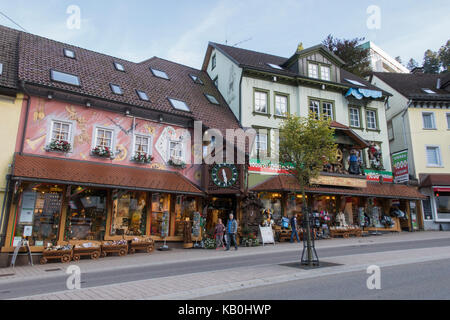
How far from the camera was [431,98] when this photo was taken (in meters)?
26.2

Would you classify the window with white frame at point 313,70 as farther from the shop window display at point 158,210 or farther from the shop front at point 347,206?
the shop window display at point 158,210

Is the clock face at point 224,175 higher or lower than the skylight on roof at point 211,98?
lower

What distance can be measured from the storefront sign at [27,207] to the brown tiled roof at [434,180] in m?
26.0

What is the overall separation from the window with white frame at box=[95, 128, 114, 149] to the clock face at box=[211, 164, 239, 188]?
5.64 metres

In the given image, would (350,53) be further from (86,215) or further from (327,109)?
(86,215)

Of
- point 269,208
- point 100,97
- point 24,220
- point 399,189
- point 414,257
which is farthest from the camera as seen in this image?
point 399,189

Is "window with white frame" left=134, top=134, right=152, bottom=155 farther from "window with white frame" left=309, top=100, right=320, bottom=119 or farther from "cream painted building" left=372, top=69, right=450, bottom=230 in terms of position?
"cream painted building" left=372, top=69, right=450, bottom=230

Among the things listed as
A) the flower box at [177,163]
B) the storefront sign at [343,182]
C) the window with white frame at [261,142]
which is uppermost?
the window with white frame at [261,142]

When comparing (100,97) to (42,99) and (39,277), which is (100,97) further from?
(39,277)

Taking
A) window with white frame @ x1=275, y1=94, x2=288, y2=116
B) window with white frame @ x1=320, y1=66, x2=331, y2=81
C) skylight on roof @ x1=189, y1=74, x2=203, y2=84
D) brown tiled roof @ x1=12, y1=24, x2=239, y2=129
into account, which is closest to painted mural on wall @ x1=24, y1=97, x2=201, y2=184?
brown tiled roof @ x1=12, y1=24, x2=239, y2=129

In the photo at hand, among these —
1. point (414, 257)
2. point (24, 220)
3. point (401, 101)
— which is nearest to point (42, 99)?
point (24, 220)

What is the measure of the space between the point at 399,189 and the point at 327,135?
52.1 ft

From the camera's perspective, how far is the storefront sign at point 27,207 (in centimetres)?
1349

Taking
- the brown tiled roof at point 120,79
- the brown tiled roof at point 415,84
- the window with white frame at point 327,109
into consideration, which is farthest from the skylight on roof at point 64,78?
the brown tiled roof at point 415,84
